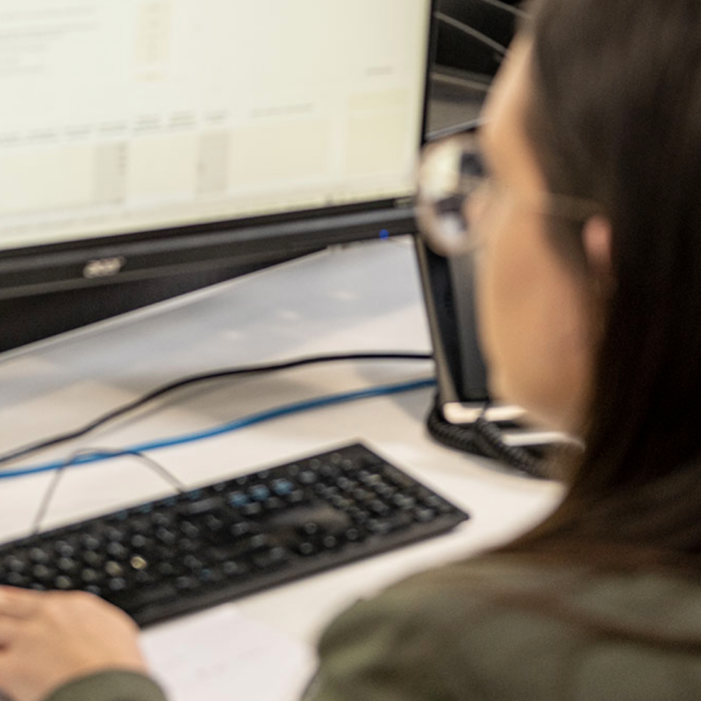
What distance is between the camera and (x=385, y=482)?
95cm

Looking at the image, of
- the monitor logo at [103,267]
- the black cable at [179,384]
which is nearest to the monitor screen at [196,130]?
the monitor logo at [103,267]

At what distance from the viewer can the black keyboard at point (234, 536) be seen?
813mm

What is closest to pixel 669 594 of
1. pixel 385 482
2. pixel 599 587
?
pixel 599 587

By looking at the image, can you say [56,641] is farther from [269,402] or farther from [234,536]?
[269,402]

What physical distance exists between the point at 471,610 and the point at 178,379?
0.66 meters

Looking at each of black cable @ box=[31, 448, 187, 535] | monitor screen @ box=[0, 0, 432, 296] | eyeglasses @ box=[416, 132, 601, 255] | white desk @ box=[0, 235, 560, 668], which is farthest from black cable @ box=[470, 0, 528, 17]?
black cable @ box=[31, 448, 187, 535]

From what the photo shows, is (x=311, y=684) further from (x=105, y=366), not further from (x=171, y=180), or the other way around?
(x=105, y=366)

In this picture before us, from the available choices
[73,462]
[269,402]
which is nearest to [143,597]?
[73,462]

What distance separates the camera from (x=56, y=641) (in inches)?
29.7

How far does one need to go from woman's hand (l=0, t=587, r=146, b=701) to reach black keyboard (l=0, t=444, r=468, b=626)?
0.02m

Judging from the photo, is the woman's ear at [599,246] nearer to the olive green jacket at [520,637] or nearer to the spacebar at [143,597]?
the olive green jacket at [520,637]

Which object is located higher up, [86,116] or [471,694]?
[86,116]

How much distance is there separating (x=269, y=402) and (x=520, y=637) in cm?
62

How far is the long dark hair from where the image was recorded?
52 centimetres
